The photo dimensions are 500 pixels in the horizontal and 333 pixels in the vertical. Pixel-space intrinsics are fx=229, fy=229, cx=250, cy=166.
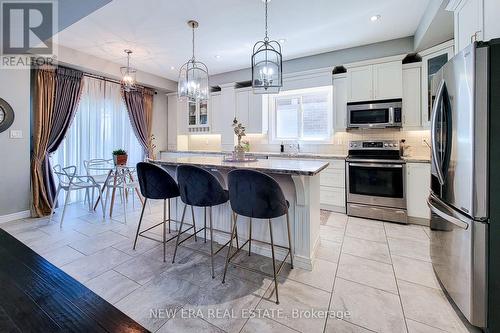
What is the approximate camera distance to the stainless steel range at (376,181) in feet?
10.9

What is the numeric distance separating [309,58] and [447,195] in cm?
350

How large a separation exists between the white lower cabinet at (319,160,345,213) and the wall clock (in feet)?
15.8

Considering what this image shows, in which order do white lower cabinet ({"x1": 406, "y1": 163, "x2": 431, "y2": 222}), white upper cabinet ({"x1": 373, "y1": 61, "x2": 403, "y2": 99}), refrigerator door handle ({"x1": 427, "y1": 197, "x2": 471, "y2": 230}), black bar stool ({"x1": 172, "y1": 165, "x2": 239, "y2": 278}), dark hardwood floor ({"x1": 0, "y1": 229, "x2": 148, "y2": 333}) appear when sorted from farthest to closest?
white upper cabinet ({"x1": 373, "y1": 61, "x2": 403, "y2": 99}) < white lower cabinet ({"x1": 406, "y1": 163, "x2": 431, "y2": 222}) < black bar stool ({"x1": 172, "y1": 165, "x2": 239, "y2": 278}) < refrigerator door handle ({"x1": 427, "y1": 197, "x2": 471, "y2": 230}) < dark hardwood floor ({"x1": 0, "y1": 229, "x2": 148, "y2": 333})

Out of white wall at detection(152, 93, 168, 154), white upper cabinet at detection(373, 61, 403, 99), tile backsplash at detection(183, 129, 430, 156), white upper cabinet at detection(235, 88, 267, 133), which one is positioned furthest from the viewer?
white wall at detection(152, 93, 168, 154)

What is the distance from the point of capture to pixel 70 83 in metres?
4.07

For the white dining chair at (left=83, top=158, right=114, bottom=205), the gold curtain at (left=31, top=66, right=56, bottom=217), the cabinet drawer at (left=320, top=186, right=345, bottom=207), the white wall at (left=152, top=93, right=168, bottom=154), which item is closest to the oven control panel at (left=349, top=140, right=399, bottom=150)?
the cabinet drawer at (left=320, top=186, right=345, bottom=207)

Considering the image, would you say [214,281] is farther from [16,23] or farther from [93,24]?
[16,23]

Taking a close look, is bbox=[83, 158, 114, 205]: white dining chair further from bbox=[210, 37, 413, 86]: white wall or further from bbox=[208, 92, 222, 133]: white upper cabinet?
bbox=[210, 37, 413, 86]: white wall

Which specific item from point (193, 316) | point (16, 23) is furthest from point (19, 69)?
point (193, 316)

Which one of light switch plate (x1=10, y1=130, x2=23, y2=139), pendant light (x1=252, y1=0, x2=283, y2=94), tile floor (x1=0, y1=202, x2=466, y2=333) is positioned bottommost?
tile floor (x1=0, y1=202, x2=466, y2=333)

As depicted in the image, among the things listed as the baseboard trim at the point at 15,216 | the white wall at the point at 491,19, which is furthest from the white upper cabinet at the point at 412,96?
the baseboard trim at the point at 15,216

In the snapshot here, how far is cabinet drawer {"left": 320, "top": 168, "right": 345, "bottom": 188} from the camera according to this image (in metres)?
3.78

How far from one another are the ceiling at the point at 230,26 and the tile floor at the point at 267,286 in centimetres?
281

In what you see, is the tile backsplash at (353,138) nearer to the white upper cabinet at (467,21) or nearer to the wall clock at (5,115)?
the white upper cabinet at (467,21)
